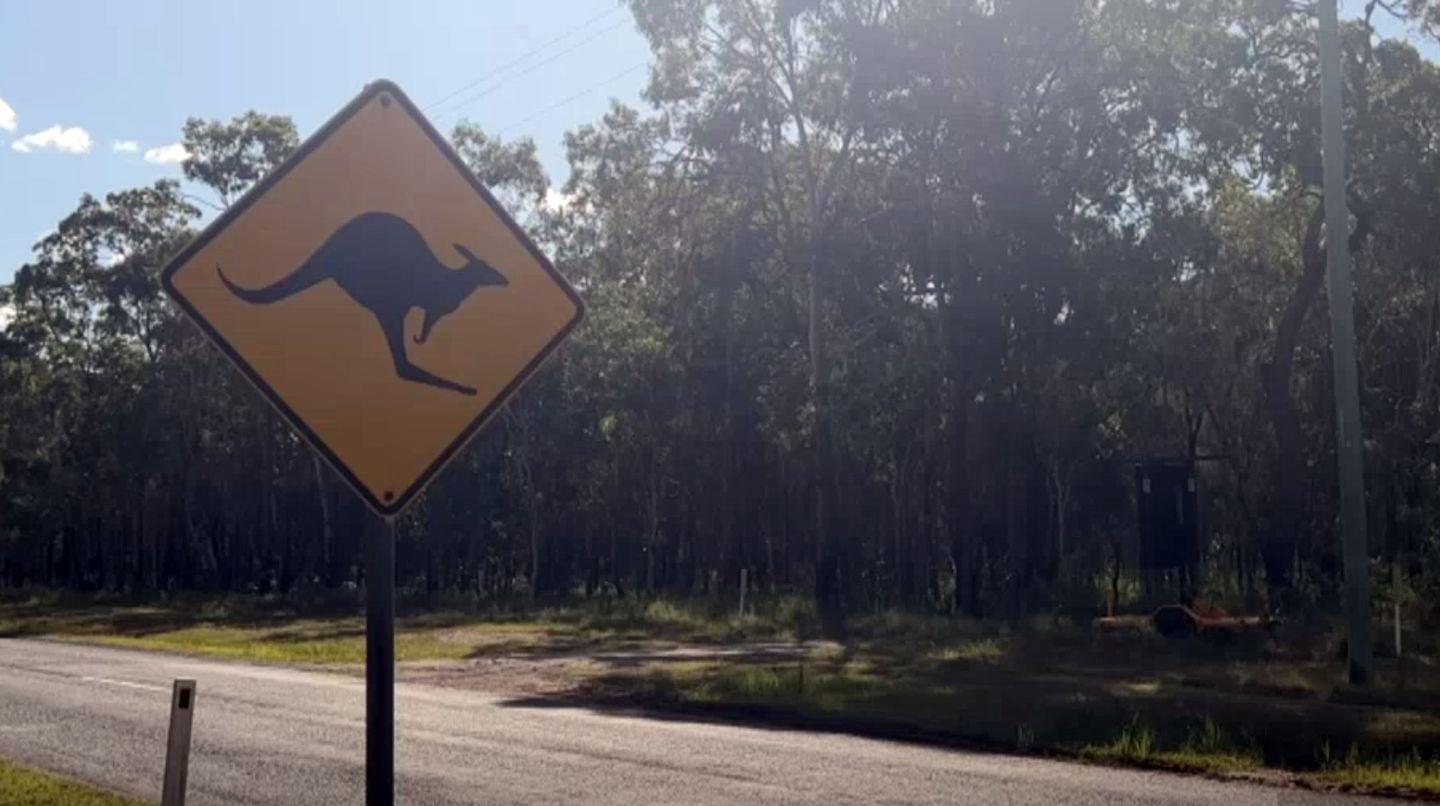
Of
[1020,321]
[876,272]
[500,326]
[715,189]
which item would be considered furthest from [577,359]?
[500,326]

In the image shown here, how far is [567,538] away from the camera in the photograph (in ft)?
222

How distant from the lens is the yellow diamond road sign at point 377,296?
14.5 ft

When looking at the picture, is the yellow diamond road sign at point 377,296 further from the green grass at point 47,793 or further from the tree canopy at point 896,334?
the tree canopy at point 896,334

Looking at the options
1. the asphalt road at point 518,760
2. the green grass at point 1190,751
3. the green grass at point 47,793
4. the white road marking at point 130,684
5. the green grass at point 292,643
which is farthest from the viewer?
the green grass at point 292,643

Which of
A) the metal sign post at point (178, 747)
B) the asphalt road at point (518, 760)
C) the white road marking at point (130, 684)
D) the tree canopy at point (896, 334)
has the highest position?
the tree canopy at point (896, 334)

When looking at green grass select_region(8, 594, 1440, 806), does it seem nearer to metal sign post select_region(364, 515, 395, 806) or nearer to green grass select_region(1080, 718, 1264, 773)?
green grass select_region(1080, 718, 1264, 773)

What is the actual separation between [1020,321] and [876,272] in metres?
5.14

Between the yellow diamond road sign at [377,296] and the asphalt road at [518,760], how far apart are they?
953 centimetres

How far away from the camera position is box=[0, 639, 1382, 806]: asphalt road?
14.1 metres

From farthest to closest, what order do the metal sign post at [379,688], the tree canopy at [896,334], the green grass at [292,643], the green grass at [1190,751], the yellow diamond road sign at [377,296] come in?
the tree canopy at [896,334]
the green grass at [292,643]
the green grass at [1190,751]
the yellow diamond road sign at [377,296]
the metal sign post at [379,688]

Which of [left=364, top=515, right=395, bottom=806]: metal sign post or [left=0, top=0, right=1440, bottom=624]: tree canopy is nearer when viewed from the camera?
[left=364, top=515, right=395, bottom=806]: metal sign post

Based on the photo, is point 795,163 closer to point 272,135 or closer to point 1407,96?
point 1407,96

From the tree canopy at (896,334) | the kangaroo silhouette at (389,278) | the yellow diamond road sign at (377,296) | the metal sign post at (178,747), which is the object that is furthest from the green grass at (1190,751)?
the tree canopy at (896,334)

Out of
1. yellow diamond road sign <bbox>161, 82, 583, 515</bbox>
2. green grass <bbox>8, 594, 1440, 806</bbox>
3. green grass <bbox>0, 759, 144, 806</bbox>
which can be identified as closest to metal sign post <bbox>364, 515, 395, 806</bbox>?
yellow diamond road sign <bbox>161, 82, 583, 515</bbox>
